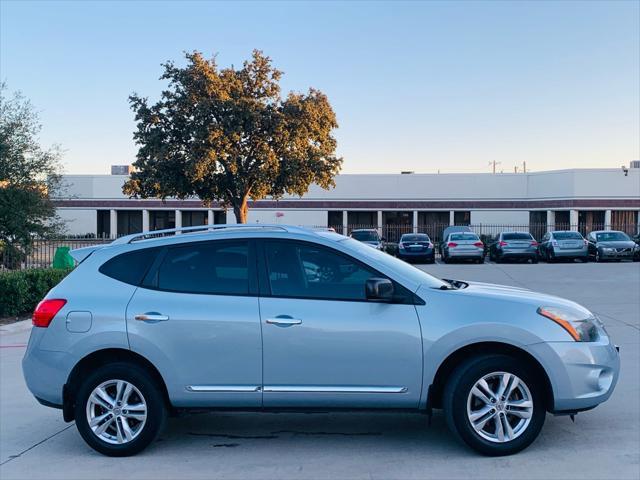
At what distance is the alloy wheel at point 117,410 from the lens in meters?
5.66

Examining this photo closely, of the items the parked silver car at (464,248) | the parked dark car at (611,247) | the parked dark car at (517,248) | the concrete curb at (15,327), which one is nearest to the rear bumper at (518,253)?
the parked dark car at (517,248)

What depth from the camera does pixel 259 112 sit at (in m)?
35.2

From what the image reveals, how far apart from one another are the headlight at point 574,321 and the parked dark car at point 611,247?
29.1 meters

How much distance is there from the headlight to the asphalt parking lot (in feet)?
3.04


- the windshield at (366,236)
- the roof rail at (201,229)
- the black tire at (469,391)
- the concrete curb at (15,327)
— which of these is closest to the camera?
the black tire at (469,391)

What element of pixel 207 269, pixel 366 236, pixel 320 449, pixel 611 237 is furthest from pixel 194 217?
pixel 320 449

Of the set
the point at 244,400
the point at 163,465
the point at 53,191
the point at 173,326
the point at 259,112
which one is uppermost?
the point at 259,112

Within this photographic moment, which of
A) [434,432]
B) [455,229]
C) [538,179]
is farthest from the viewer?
[538,179]

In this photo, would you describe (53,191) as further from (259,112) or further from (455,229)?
(455,229)

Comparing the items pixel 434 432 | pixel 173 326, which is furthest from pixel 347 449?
pixel 173 326

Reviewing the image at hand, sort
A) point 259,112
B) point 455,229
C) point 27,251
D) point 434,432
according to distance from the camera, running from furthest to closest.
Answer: point 455,229
point 259,112
point 27,251
point 434,432

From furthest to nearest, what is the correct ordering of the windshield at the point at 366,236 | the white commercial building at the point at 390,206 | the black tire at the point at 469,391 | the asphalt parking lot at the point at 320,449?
the white commercial building at the point at 390,206 < the windshield at the point at 366,236 < the black tire at the point at 469,391 < the asphalt parking lot at the point at 320,449

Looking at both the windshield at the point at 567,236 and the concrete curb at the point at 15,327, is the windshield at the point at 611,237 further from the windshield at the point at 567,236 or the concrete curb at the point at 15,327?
the concrete curb at the point at 15,327

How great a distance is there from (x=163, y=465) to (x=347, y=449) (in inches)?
58.5
